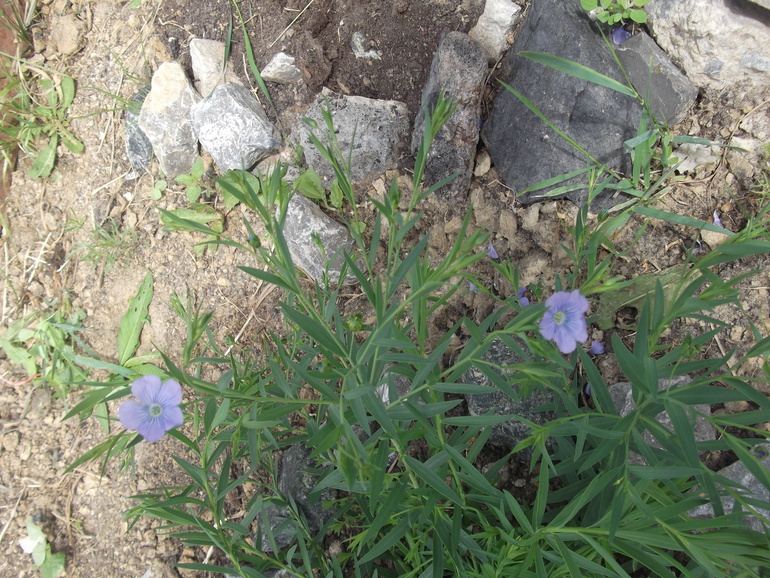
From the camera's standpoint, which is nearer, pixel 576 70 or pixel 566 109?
pixel 576 70

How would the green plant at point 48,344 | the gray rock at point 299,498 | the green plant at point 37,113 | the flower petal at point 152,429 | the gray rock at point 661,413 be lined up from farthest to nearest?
the green plant at point 37,113, the green plant at point 48,344, the gray rock at point 299,498, the gray rock at point 661,413, the flower petal at point 152,429

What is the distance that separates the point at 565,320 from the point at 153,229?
2237 mm

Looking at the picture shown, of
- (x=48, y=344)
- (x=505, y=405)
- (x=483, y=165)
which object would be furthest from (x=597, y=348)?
(x=48, y=344)

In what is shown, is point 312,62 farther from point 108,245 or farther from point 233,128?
point 108,245

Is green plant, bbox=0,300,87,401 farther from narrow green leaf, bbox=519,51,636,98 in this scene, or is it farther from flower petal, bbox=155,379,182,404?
narrow green leaf, bbox=519,51,636,98

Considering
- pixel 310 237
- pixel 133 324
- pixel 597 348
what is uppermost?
pixel 597 348

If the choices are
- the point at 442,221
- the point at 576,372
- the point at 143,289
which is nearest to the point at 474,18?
the point at 442,221

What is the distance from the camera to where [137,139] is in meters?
2.80

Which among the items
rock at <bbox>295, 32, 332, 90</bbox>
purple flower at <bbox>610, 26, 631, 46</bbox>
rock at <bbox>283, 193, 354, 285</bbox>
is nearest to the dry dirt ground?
rock at <bbox>295, 32, 332, 90</bbox>

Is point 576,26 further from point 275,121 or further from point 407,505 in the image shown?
point 407,505

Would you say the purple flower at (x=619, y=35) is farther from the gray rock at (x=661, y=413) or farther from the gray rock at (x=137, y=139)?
the gray rock at (x=137, y=139)

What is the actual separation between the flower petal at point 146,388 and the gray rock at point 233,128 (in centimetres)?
151

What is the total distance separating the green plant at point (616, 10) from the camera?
84.8 inches

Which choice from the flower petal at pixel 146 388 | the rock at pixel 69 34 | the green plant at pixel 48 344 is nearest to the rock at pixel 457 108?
the flower petal at pixel 146 388
